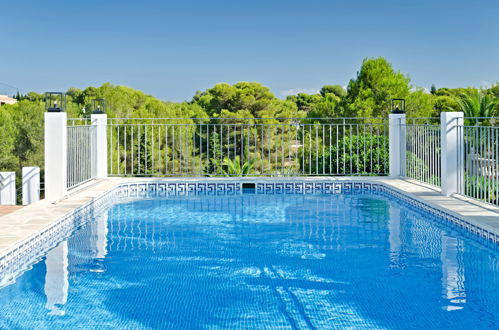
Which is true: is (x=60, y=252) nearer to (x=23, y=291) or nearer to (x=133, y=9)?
(x=23, y=291)

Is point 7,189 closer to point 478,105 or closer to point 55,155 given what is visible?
point 55,155

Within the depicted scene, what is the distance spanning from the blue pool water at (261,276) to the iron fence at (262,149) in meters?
1.31

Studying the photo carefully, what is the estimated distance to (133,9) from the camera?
2873 centimetres

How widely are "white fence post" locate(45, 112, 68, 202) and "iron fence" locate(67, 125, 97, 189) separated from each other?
51 cm

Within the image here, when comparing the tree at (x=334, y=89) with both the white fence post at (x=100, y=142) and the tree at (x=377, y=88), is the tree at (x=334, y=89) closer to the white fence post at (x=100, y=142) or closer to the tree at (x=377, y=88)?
the tree at (x=377, y=88)

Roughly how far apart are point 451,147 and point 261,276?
408cm

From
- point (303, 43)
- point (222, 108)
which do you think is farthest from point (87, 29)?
point (303, 43)

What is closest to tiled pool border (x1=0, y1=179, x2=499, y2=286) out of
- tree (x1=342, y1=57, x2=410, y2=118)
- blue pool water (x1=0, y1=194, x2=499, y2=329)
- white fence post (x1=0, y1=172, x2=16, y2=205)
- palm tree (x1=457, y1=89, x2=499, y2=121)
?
blue pool water (x1=0, y1=194, x2=499, y2=329)

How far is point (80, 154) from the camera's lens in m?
8.62

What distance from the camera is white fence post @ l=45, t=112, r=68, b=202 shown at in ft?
23.9

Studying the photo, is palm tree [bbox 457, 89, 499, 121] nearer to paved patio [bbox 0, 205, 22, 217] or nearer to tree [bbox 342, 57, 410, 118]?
tree [bbox 342, 57, 410, 118]

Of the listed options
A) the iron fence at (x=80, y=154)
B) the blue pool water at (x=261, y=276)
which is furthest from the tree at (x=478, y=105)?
the iron fence at (x=80, y=154)

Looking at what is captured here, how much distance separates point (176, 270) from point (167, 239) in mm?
1264

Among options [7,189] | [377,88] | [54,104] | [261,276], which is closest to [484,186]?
[261,276]
